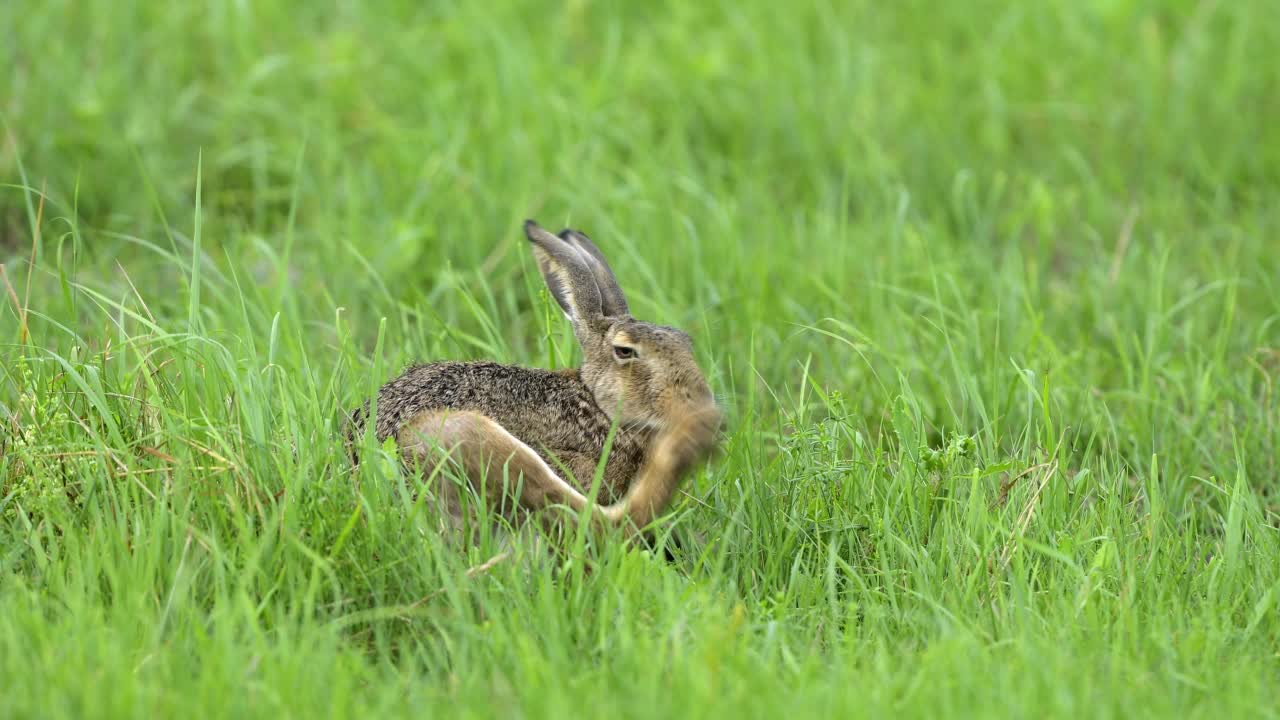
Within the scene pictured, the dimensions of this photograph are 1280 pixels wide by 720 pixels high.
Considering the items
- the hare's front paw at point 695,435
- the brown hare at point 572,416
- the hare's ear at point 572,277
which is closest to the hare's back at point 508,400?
the brown hare at point 572,416

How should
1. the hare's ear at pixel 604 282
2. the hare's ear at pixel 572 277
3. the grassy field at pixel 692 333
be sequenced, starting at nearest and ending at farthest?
the grassy field at pixel 692 333 → the hare's ear at pixel 572 277 → the hare's ear at pixel 604 282

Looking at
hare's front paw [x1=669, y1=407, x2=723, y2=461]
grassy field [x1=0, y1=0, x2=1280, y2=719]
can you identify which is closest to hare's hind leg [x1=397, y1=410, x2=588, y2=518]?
grassy field [x1=0, y1=0, x2=1280, y2=719]

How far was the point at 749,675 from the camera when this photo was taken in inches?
146

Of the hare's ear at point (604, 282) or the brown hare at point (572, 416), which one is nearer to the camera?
the brown hare at point (572, 416)

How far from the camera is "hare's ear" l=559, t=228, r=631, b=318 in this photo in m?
5.09

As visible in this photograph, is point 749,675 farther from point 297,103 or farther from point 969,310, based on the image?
point 297,103

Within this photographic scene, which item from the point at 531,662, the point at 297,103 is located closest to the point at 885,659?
the point at 531,662

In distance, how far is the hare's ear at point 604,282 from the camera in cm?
509

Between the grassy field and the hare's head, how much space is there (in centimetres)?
26

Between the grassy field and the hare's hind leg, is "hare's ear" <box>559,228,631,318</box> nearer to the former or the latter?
the grassy field

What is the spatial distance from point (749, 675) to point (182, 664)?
133 cm

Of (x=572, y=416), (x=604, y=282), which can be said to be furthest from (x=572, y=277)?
(x=572, y=416)

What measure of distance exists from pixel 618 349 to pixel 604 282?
39 cm

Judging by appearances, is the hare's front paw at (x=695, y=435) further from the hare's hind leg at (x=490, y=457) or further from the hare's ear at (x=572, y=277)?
the hare's ear at (x=572, y=277)
